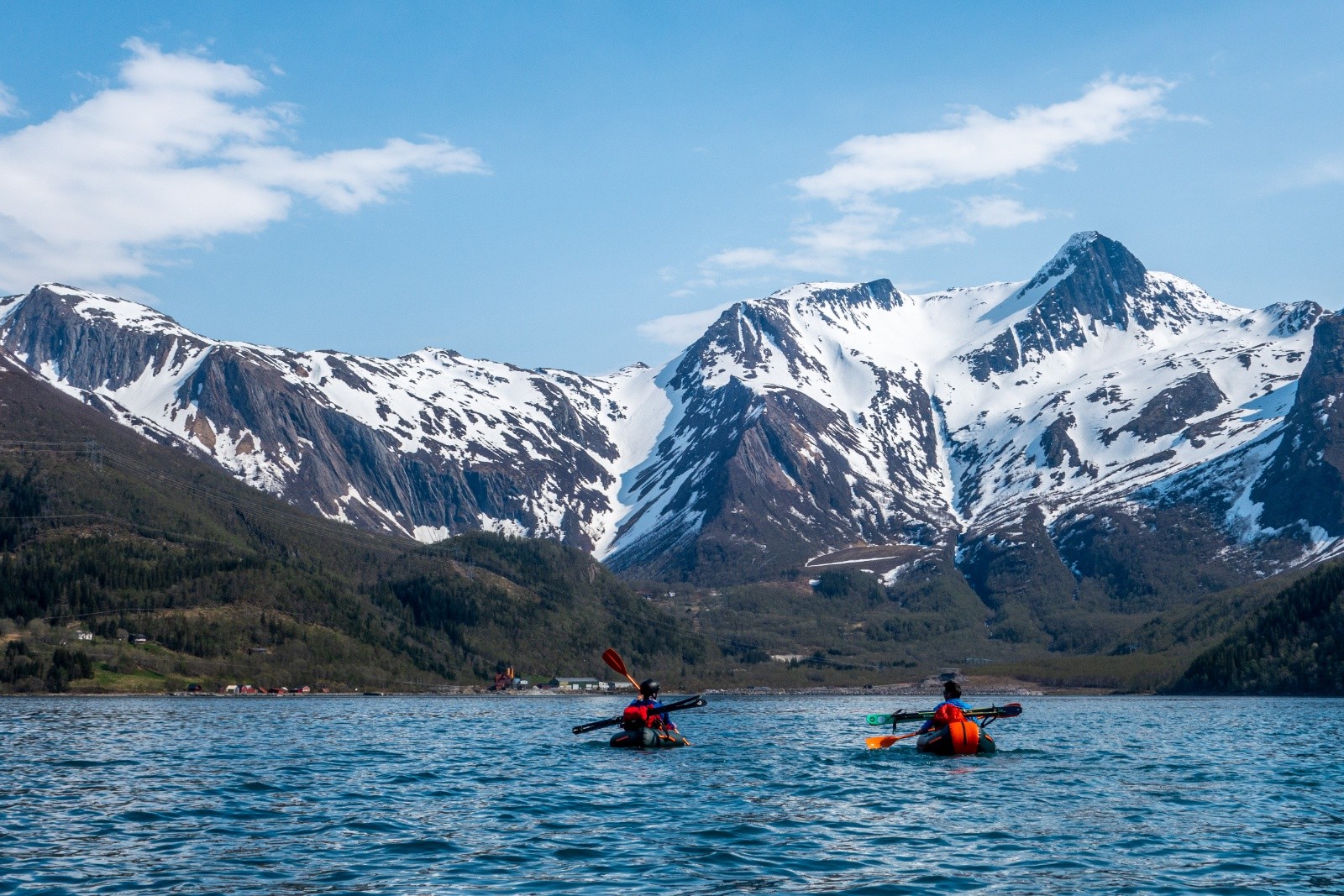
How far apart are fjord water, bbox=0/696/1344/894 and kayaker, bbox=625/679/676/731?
2.37m

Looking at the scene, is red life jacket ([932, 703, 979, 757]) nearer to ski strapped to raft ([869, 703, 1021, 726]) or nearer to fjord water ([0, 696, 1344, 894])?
fjord water ([0, 696, 1344, 894])

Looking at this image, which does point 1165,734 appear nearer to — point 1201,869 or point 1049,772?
point 1049,772

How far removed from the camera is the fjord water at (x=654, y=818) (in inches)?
2046

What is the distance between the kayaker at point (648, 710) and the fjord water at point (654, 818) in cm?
237

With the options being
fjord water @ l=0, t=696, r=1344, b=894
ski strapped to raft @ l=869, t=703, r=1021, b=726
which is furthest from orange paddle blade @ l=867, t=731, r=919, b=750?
fjord water @ l=0, t=696, r=1344, b=894

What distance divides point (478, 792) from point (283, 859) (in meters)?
24.9

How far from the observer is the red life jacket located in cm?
9888

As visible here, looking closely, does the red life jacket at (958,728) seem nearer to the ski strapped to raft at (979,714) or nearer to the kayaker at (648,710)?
the ski strapped to raft at (979,714)

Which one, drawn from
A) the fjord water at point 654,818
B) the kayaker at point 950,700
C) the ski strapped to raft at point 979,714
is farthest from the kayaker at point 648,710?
the kayaker at point 950,700

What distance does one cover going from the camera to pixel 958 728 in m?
99.1

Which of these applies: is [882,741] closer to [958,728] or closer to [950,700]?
[950,700]

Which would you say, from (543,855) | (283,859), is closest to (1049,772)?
(543,855)

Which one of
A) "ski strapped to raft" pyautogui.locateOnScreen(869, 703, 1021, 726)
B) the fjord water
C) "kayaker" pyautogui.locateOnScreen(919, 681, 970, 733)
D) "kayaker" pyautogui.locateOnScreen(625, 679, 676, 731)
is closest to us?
the fjord water

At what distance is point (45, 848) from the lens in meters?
56.7
